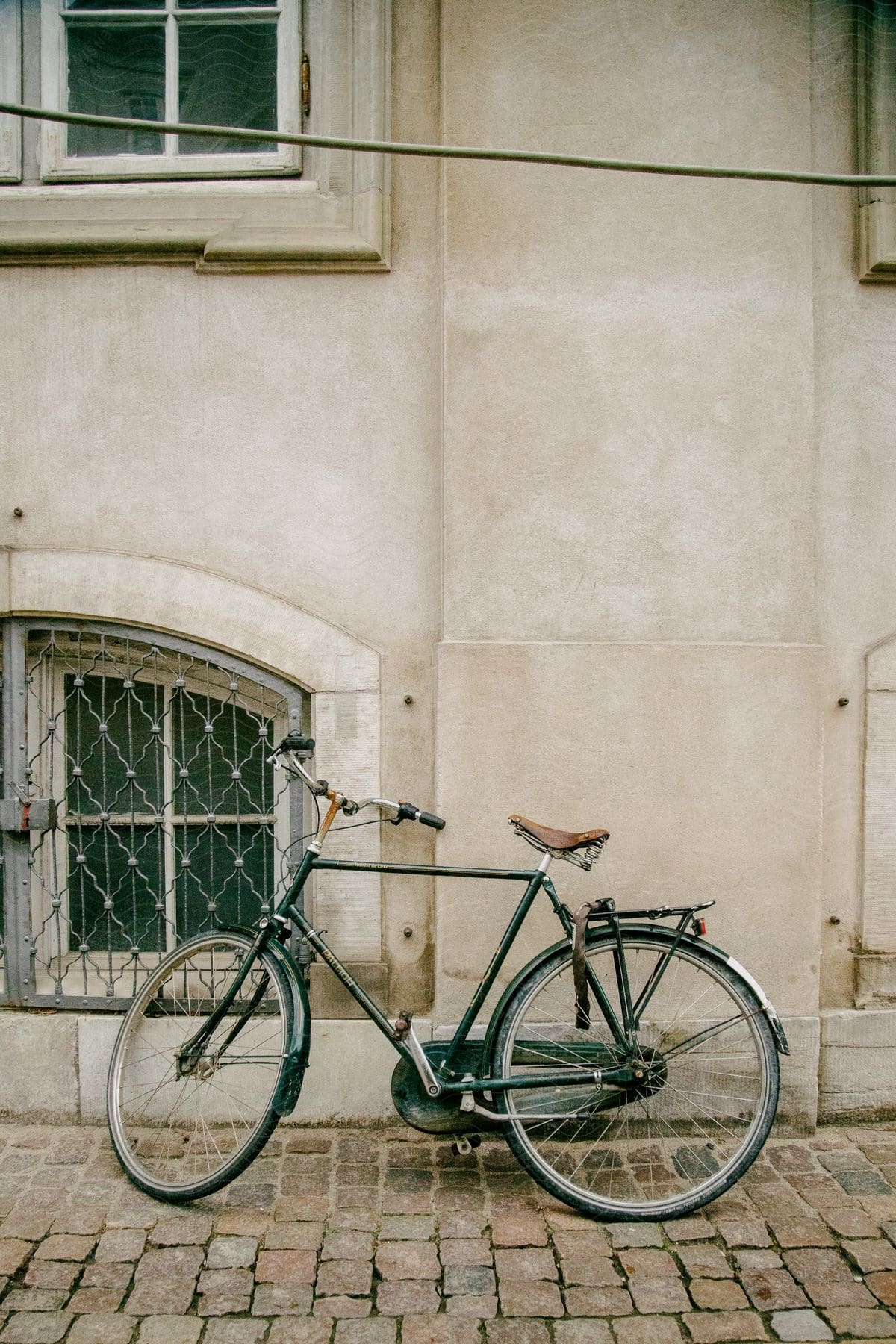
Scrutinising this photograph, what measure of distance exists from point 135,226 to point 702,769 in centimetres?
299

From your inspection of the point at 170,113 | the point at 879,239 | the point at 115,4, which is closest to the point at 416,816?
the point at 879,239

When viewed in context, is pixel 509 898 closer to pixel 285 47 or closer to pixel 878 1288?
pixel 878 1288

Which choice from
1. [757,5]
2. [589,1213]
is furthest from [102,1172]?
[757,5]

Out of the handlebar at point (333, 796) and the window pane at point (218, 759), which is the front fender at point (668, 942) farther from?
the window pane at point (218, 759)

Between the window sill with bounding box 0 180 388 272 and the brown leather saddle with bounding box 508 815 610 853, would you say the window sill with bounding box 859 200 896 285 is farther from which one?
the brown leather saddle with bounding box 508 815 610 853

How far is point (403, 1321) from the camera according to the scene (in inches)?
103

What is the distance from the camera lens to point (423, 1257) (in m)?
2.87

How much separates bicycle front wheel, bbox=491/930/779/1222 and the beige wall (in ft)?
0.98

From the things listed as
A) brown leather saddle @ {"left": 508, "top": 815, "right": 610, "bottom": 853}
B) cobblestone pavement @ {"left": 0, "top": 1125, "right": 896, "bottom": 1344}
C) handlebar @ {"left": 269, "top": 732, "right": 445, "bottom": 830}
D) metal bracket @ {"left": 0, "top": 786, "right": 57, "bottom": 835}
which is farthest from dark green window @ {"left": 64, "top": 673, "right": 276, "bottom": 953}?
brown leather saddle @ {"left": 508, "top": 815, "right": 610, "bottom": 853}

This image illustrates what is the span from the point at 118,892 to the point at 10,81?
325 centimetres

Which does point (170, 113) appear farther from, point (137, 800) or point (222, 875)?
point (222, 875)

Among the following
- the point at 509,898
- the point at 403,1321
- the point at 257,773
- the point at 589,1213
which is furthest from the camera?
the point at 257,773

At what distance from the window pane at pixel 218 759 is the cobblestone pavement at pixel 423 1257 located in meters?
1.30

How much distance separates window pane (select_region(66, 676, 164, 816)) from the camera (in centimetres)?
385
